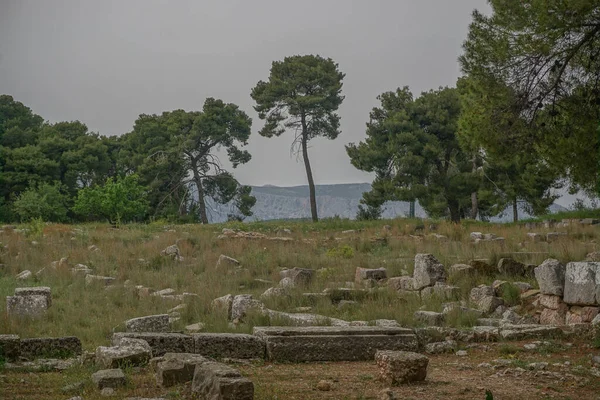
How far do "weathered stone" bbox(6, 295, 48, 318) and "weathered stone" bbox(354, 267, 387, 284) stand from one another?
6.68 metres

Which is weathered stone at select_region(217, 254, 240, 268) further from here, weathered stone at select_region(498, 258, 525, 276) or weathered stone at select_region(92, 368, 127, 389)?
weathered stone at select_region(92, 368, 127, 389)

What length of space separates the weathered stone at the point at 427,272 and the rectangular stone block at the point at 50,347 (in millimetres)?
Answer: 7300

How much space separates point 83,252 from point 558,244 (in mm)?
12417

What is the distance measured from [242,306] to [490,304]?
4.42 meters

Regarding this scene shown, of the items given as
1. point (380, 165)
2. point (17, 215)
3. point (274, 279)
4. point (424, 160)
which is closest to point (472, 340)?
point (274, 279)

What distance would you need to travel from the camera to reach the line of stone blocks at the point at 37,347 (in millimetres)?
8961

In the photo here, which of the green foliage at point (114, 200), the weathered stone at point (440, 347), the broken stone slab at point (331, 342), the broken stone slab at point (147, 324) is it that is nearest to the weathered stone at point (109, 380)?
the broken stone slab at point (331, 342)

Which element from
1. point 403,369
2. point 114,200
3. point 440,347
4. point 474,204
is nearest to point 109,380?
point 403,369

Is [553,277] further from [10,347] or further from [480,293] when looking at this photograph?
[10,347]

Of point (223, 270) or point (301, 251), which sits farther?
point (301, 251)

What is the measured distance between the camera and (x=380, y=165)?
41875 mm

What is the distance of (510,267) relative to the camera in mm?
15141

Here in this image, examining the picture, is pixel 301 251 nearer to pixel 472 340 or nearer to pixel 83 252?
pixel 83 252

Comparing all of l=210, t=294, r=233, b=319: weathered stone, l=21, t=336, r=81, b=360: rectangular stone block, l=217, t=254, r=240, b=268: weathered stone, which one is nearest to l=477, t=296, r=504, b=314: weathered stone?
l=210, t=294, r=233, b=319: weathered stone
